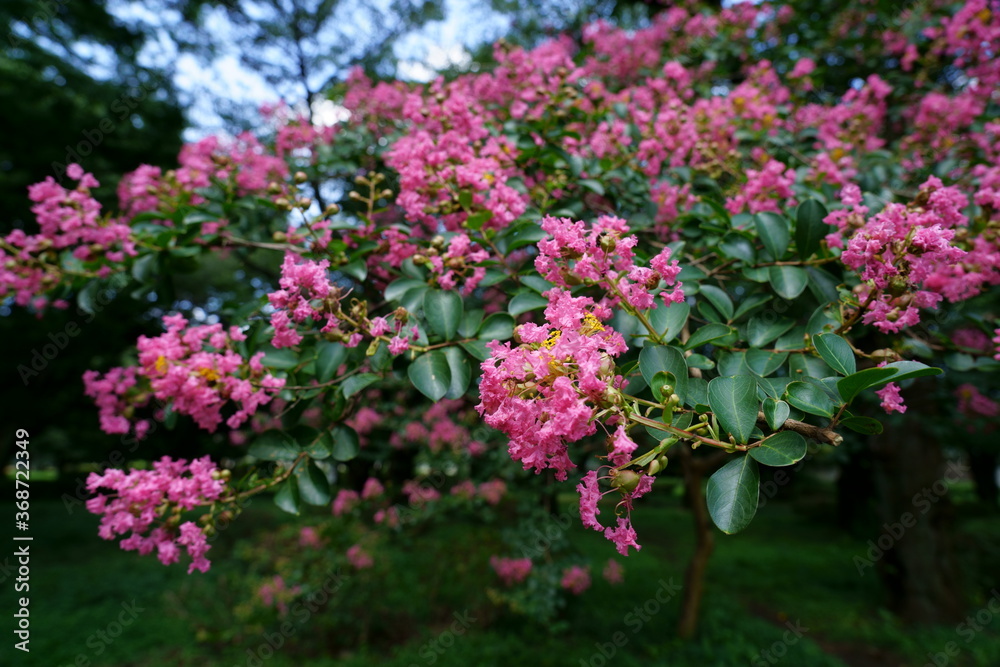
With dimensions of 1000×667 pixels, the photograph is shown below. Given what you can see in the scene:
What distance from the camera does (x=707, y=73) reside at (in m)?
3.21

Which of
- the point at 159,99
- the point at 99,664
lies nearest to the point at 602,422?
the point at 99,664

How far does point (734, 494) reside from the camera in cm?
77

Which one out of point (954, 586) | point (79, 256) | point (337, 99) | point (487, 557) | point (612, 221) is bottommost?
point (954, 586)

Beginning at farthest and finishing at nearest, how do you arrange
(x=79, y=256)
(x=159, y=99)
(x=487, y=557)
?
(x=159, y=99) → (x=487, y=557) → (x=79, y=256)

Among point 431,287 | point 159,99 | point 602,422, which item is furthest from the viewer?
point 159,99

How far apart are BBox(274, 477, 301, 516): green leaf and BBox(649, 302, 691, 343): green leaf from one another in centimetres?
91

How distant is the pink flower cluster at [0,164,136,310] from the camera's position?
1795 mm

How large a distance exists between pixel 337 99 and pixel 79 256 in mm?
1646

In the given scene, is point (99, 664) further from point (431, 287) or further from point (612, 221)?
point (612, 221)
